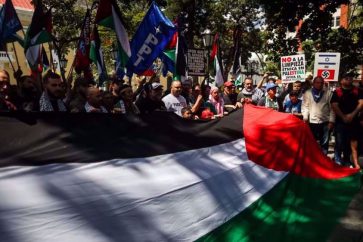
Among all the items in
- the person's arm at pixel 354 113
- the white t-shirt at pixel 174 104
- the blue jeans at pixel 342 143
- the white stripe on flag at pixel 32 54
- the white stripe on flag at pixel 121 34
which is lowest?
the blue jeans at pixel 342 143

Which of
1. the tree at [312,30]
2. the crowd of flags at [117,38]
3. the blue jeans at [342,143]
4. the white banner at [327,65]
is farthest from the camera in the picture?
the tree at [312,30]

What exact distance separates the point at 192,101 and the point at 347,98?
305cm

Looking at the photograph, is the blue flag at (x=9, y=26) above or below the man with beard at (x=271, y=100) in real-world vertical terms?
above

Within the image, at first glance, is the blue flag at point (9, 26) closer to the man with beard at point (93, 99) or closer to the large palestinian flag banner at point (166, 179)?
the man with beard at point (93, 99)

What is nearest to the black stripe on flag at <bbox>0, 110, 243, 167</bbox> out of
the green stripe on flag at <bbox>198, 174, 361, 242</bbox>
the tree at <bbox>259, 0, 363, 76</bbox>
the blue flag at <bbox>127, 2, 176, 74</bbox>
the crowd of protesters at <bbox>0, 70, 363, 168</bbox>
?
the green stripe on flag at <bbox>198, 174, 361, 242</bbox>

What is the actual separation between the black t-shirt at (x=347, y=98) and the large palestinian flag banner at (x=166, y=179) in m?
3.82

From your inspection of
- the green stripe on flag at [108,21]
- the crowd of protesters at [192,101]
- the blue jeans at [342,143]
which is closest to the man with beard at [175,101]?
the crowd of protesters at [192,101]

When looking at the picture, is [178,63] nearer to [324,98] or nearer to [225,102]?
[225,102]

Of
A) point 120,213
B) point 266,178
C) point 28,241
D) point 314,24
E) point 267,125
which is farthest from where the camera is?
point 314,24

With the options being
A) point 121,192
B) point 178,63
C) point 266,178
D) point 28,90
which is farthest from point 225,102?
point 121,192

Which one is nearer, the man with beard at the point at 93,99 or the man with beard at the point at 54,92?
the man with beard at the point at 54,92

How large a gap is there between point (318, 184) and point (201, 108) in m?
3.82

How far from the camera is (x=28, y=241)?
2.26m

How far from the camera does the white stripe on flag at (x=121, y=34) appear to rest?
255 inches
